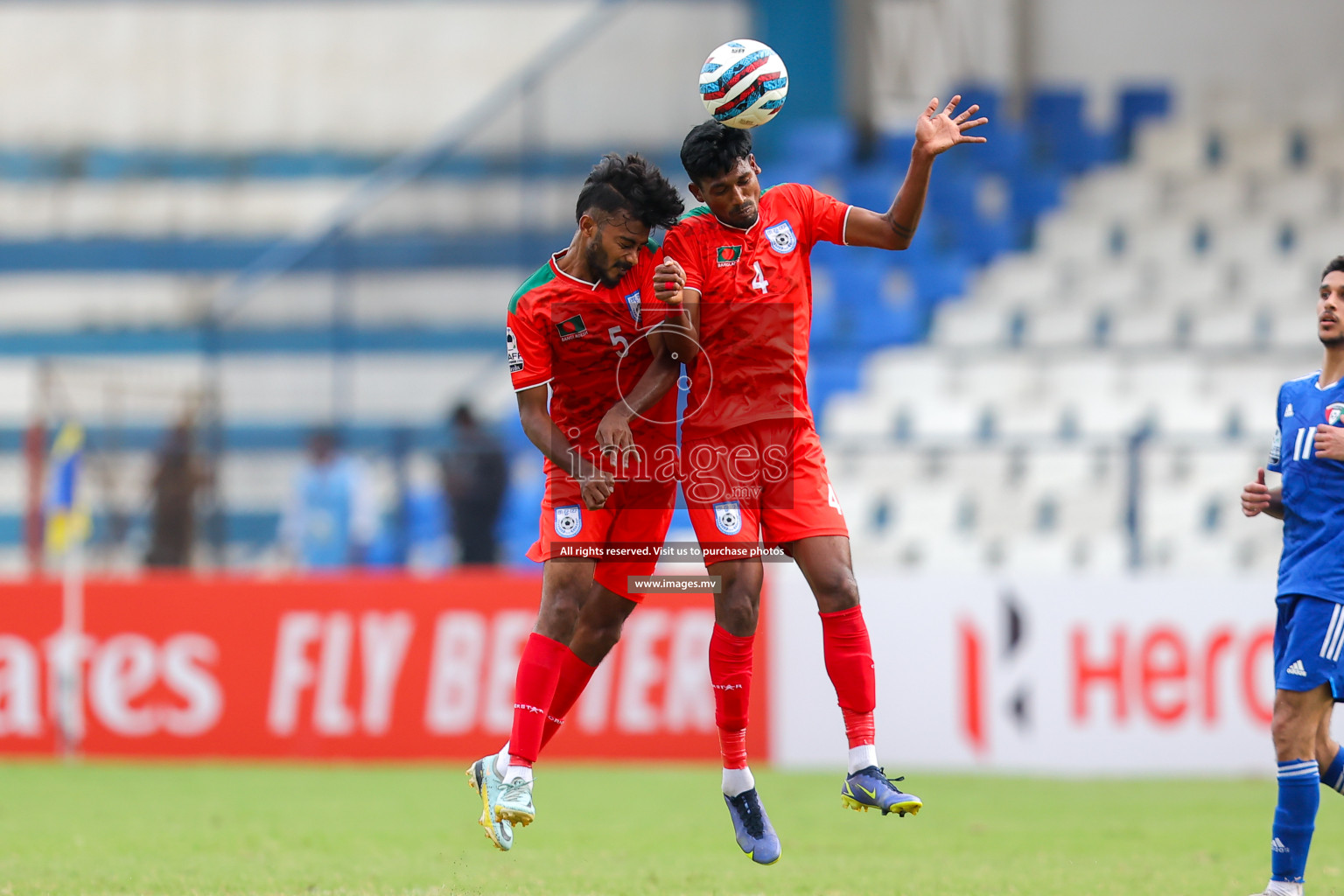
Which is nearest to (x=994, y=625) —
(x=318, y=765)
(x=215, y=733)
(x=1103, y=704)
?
(x=1103, y=704)

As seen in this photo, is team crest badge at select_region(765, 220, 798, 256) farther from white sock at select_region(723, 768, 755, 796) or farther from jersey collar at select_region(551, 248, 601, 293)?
white sock at select_region(723, 768, 755, 796)

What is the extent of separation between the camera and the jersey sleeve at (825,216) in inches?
257

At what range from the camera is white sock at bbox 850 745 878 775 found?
20.1 ft

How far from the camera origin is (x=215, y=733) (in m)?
12.3

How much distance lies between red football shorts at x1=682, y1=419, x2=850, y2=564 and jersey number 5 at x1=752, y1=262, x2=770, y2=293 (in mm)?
528

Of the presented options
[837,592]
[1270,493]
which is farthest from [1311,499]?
[837,592]

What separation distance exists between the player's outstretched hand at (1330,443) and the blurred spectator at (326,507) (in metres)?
8.59

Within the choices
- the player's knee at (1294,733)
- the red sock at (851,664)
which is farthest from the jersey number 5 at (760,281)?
the player's knee at (1294,733)

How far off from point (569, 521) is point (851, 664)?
1.26 meters

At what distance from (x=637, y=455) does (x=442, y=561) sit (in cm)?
658

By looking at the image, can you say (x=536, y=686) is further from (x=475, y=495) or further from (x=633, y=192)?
(x=475, y=495)

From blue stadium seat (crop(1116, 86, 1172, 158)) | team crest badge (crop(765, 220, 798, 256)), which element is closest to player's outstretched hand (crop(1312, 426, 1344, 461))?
team crest badge (crop(765, 220, 798, 256))

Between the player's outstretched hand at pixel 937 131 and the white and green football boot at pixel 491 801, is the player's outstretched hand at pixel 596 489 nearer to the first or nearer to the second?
the white and green football boot at pixel 491 801

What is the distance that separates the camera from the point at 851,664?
631cm
